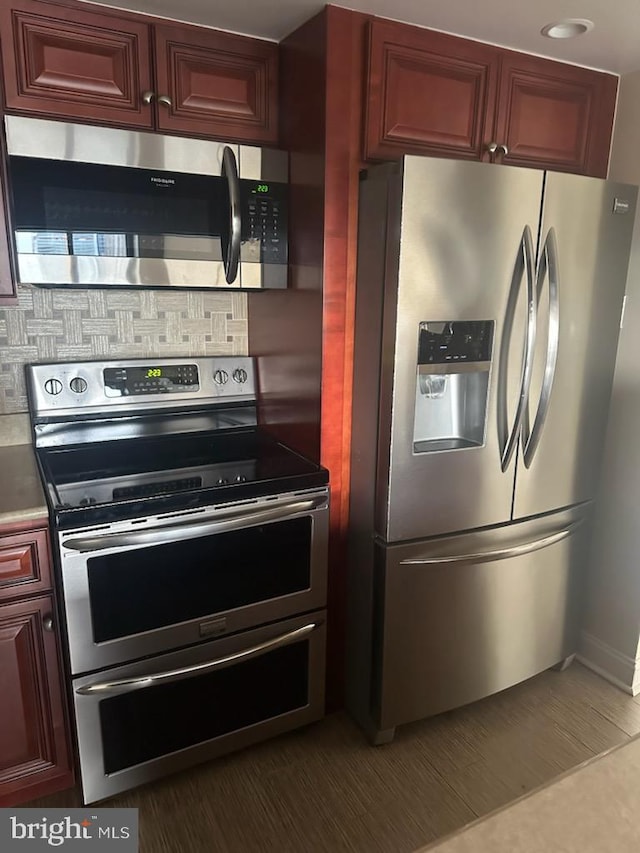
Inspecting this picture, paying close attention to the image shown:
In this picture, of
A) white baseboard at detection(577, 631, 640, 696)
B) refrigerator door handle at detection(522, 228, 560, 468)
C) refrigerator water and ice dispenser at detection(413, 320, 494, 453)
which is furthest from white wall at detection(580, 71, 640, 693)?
refrigerator water and ice dispenser at detection(413, 320, 494, 453)

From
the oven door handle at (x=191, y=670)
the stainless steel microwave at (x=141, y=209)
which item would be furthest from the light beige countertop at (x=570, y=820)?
the stainless steel microwave at (x=141, y=209)

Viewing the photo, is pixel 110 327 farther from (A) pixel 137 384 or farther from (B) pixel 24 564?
(B) pixel 24 564

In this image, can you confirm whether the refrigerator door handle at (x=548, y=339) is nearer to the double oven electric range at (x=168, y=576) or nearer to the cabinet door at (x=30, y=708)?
the double oven electric range at (x=168, y=576)

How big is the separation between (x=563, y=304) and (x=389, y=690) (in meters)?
1.30

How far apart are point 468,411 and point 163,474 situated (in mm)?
925

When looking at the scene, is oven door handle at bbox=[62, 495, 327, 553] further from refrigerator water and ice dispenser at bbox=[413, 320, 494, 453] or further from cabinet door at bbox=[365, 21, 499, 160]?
cabinet door at bbox=[365, 21, 499, 160]

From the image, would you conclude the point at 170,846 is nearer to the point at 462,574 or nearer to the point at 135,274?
the point at 462,574

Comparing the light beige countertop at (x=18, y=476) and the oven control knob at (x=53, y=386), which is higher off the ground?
the oven control knob at (x=53, y=386)

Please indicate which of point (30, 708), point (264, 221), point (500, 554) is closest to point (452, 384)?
point (500, 554)

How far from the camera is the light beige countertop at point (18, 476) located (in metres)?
1.51

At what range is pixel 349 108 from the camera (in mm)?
1699

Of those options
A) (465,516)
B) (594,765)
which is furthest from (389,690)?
(594,765)

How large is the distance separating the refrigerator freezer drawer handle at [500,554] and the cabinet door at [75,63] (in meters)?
1.51

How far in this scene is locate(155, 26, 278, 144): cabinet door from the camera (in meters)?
1.76
